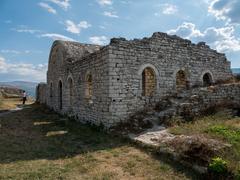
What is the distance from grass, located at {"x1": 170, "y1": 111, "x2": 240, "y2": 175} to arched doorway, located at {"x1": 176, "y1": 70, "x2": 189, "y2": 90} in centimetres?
308

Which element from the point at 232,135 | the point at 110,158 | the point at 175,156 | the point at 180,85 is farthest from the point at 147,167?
the point at 180,85

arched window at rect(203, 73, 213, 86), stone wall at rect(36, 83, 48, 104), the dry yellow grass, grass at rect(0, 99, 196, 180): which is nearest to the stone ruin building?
arched window at rect(203, 73, 213, 86)

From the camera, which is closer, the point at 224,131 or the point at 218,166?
the point at 218,166

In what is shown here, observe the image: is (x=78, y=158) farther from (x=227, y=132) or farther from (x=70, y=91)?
(x=70, y=91)

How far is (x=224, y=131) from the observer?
27.5 feet

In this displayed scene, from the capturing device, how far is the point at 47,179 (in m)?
5.98

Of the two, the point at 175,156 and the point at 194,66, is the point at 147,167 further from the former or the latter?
the point at 194,66

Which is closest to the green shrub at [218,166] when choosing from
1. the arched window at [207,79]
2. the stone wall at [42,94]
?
the arched window at [207,79]

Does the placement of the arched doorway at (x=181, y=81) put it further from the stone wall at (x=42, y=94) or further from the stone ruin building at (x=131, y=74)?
the stone wall at (x=42, y=94)

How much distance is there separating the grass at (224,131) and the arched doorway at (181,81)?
308cm

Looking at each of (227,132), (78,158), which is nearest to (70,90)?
(78,158)

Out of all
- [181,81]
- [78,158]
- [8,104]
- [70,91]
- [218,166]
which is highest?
[181,81]

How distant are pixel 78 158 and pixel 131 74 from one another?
513 centimetres

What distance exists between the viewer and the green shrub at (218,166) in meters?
5.60
